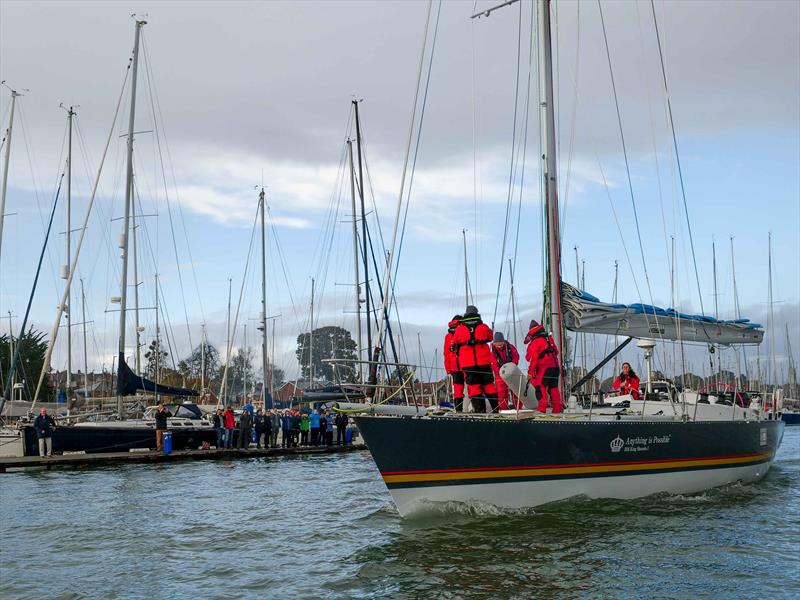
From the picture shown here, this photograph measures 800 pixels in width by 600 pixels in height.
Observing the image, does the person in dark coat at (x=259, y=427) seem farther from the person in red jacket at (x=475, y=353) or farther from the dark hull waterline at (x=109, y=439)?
the person in red jacket at (x=475, y=353)

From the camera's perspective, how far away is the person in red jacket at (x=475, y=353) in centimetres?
1322

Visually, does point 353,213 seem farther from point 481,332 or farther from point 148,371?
point 148,371

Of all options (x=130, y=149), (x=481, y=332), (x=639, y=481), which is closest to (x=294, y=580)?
(x=481, y=332)

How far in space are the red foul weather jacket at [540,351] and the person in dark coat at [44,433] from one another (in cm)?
1867

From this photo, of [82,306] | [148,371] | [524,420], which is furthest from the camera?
[148,371]

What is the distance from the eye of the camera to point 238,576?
10.4 metres

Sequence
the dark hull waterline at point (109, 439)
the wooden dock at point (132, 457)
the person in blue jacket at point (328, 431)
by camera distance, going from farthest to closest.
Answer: the person in blue jacket at point (328, 431) → the dark hull waterline at point (109, 439) → the wooden dock at point (132, 457)

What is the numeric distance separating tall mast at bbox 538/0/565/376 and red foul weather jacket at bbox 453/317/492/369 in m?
2.18

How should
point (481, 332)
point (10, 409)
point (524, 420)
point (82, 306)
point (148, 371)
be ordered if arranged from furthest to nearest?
point (148, 371)
point (82, 306)
point (10, 409)
point (481, 332)
point (524, 420)

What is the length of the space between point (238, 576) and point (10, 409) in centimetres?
3130

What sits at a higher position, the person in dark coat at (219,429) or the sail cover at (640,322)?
the sail cover at (640,322)

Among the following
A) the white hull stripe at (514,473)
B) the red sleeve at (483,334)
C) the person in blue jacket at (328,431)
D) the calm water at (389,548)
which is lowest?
the calm water at (389,548)

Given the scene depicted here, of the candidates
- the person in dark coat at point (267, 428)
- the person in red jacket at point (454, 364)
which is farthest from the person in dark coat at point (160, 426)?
the person in red jacket at point (454, 364)

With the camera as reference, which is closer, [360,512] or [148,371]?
[360,512]
